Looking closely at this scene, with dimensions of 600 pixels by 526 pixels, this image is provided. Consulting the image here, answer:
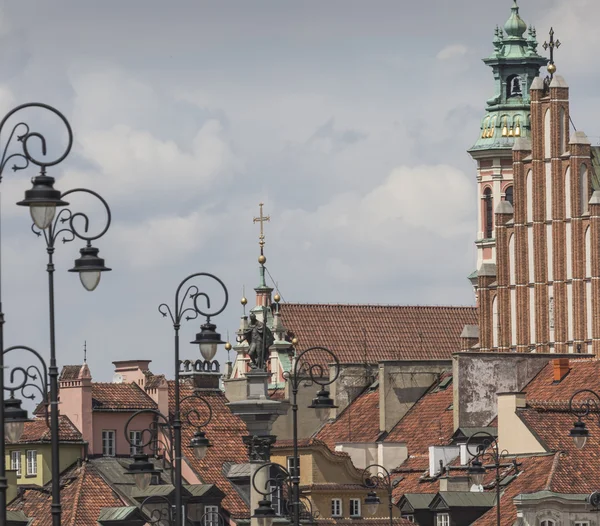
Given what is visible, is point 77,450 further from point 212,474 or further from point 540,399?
point 540,399

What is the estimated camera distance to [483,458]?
81.4m

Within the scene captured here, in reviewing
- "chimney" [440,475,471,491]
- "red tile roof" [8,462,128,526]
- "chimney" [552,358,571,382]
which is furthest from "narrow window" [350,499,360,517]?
"chimney" [552,358,571,382]

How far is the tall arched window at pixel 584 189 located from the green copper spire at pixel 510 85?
31516 millimetres

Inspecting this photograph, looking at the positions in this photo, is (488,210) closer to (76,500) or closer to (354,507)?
(354,507)

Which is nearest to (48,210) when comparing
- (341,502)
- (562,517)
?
(562,517)

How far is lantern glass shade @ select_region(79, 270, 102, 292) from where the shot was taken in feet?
109

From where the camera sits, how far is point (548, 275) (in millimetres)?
97375

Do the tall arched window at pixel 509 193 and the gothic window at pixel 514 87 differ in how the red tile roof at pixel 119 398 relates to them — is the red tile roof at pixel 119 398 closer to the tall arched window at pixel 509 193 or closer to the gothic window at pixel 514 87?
the tall arched window at pixel 509 193

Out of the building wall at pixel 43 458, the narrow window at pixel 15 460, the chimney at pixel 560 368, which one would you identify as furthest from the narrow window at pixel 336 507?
the chimney at pixel 560 368

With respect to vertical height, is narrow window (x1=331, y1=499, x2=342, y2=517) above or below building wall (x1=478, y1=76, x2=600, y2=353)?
below

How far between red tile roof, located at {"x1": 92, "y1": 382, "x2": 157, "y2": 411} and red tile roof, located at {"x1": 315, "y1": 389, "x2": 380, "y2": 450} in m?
8.76

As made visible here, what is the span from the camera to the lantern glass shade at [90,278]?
109 feet

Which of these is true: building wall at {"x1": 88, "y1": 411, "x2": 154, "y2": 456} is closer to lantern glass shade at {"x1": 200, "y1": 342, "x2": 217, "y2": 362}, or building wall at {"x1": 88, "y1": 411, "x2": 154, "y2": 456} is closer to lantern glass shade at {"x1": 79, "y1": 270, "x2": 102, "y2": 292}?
lantern glass shade at {"x1": 200, "y1": 342, "x2": 217, "y2": 362}

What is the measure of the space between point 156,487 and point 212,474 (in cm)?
811
